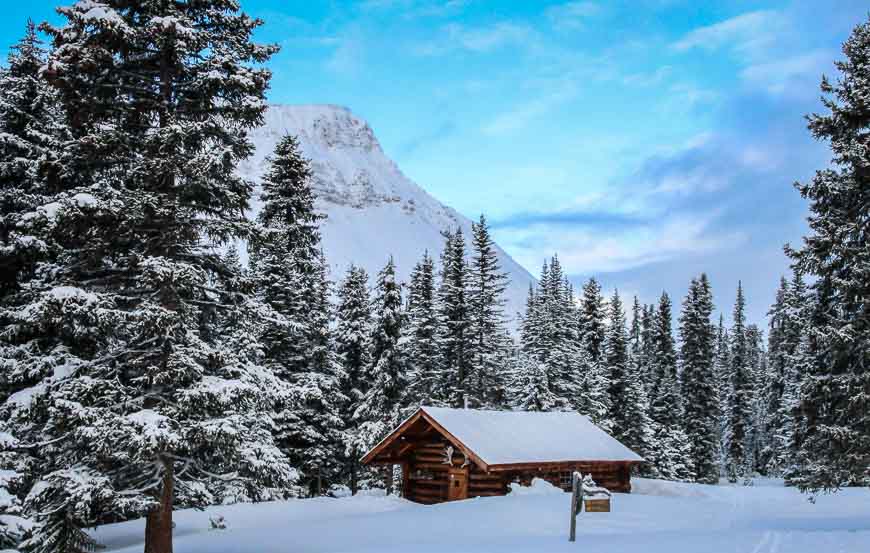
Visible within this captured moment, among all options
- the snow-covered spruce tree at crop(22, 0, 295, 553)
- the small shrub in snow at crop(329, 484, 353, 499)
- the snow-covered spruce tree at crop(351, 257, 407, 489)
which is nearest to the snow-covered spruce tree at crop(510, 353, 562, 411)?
the snow-covered spruce tree at crop(351, 257, 407, 489)

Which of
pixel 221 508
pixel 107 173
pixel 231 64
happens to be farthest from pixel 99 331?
pixel 221 508

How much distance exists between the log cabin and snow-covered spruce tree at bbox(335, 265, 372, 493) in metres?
11.3

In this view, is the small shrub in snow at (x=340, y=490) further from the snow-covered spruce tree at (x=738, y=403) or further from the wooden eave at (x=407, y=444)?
the snow-covered spruce tree at (x=738, y=403)

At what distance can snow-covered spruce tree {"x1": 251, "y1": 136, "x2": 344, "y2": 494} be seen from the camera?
31.5 metres

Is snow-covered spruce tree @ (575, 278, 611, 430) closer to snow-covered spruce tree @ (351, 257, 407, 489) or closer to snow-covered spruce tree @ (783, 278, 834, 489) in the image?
snow-covered spruce tree @ (351, 257, 407, 489)

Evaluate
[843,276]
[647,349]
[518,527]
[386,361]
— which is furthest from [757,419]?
[518,527]

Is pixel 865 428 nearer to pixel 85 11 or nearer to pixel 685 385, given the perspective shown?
pixel 85 11

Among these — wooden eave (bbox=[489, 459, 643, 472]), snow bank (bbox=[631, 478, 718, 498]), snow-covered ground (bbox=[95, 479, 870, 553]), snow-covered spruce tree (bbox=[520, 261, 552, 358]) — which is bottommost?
snow bank (bbox=[631, 478, 718, 498])

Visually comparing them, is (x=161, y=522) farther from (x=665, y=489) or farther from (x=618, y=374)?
(x=618, y=374)

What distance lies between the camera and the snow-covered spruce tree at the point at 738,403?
6606cm

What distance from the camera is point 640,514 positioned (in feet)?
74.5


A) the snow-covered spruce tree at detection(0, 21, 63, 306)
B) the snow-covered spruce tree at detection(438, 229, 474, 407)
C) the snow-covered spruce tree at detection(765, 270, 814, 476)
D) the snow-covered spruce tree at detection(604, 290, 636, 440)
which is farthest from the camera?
the snow-covered spruce tree at detection(604, 290, 636, 440)

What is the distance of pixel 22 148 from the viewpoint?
62.4 feet

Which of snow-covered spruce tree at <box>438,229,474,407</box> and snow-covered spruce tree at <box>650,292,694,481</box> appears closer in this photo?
snow-covered spruce tree at <box>438,229,474,407</box>
